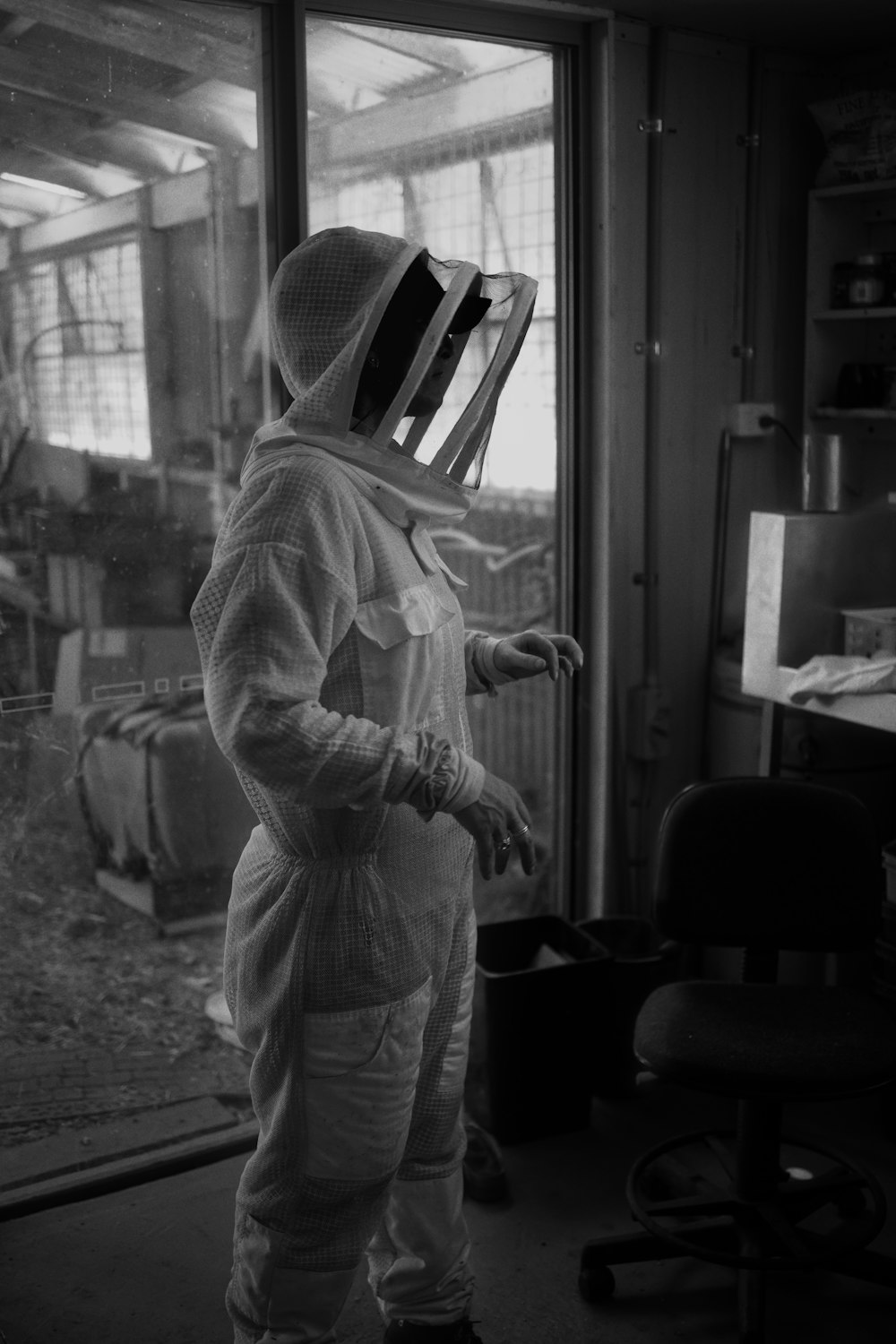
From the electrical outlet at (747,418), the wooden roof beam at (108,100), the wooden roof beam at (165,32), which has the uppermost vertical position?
the wooden roof beam at (165,32)

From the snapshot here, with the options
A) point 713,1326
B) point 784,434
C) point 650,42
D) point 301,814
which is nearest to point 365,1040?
point 301,814

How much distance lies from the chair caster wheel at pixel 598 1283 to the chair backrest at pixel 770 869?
0.58m

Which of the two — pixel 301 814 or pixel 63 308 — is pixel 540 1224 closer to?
pixel 301 814

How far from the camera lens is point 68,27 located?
7.26 feet

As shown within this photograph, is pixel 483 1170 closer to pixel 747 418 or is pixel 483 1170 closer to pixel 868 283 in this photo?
pixel 747 418

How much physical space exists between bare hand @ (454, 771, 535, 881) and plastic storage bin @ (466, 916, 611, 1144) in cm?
98

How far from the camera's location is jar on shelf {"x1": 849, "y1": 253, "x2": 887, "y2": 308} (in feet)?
9.69

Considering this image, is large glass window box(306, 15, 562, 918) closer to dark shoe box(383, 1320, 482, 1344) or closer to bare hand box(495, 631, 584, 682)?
bare hand box(495, 631, 584, 682)

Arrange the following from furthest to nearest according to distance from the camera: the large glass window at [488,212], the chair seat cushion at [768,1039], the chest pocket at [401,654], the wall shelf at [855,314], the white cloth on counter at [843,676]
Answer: the wall shelf at [855,314] < the large glass window at [488,212] < the white cloth on counter at [843,676] < the chair seat cushion at [768,1039] < the chest pocket at [401,654]

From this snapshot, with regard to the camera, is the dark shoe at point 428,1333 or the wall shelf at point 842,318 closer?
the dark shoe at point 428,1333

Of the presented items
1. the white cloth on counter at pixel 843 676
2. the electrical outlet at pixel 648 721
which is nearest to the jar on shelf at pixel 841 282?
the white cloth on counter at pixel 843 676

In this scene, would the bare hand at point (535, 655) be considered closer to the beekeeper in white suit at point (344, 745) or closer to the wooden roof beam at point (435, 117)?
the beekeeper in white suit at point (344, 745)

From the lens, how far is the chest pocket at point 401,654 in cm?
169

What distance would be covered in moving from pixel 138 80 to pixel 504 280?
0.95 metres
